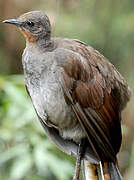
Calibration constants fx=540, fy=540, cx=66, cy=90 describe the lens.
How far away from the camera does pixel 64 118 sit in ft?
13.5

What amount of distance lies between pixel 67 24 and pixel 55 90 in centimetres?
330

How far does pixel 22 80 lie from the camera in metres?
5.48

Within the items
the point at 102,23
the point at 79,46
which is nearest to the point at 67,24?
the point at 102,23

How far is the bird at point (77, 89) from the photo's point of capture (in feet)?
13.0

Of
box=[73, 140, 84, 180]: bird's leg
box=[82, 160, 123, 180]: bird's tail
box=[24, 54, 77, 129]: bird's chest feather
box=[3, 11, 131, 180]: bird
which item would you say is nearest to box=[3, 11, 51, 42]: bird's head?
box=[3, 11, 131, 180]: bird

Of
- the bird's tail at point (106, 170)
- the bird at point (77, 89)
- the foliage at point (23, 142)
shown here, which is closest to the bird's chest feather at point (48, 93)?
the bird at point (77, 89)

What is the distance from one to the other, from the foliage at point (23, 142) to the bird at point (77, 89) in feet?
2.94

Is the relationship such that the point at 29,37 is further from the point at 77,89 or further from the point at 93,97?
the point at 93,97

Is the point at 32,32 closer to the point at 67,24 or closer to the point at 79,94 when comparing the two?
the point at 79,94

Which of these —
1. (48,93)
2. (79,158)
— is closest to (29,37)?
(48,93)

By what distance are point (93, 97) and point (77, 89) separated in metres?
0.13

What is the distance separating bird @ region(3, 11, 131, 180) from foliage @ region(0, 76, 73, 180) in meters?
0.90

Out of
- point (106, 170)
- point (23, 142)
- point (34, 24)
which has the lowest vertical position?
point (23, 142)

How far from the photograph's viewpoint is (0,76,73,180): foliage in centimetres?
498
